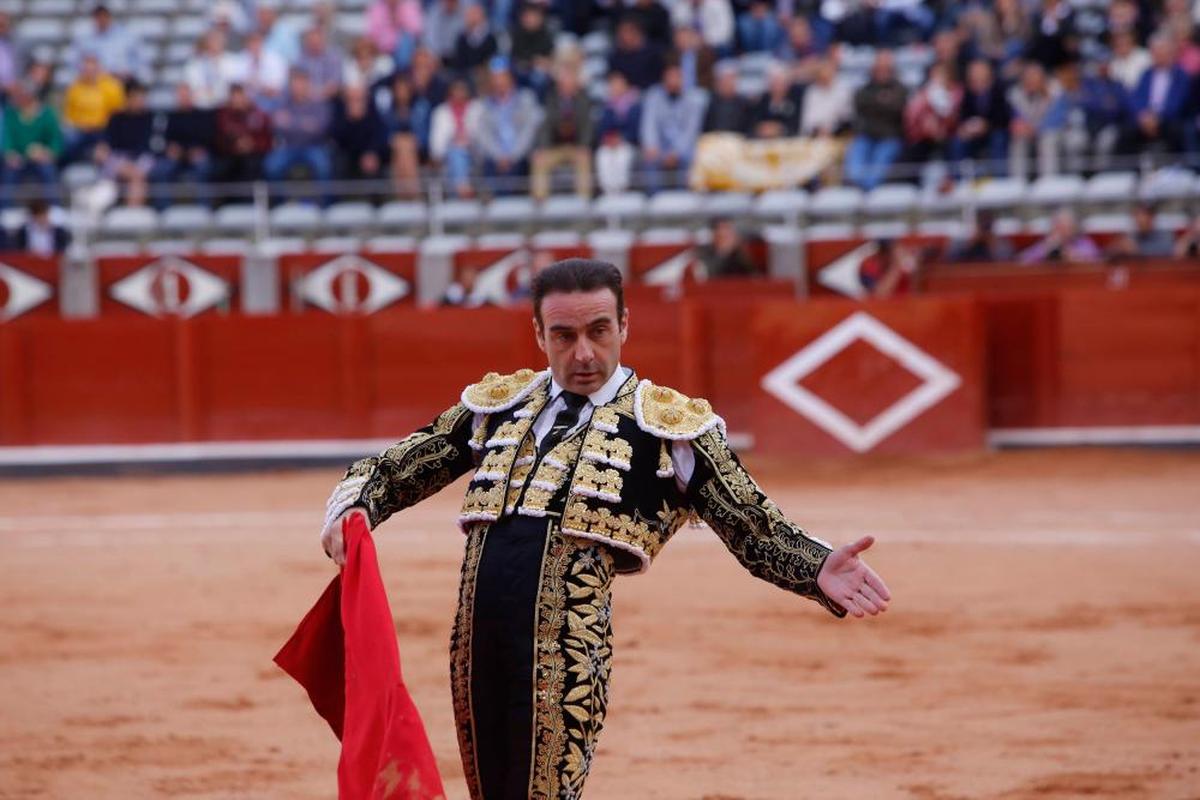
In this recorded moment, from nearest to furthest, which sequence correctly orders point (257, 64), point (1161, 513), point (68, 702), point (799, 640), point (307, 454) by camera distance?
point (68, 702), point (799, 640), point (1161, 513), point (307, 454), point (257, 64)

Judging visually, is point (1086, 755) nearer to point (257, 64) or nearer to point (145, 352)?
point (145, 352)

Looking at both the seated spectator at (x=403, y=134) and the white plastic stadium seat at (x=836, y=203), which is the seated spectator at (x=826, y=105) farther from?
the seated spectator at (x=403, y=134)

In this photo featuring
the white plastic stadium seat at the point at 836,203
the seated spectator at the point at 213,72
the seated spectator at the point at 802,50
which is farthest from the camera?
the seated spectator at the point at 213,72

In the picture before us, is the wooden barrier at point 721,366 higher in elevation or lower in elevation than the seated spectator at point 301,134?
lower

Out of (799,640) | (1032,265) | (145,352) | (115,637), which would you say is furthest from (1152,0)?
(115,637)

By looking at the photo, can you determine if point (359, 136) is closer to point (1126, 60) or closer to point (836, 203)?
point (836, 203)

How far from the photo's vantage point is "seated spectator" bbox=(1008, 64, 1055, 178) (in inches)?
477

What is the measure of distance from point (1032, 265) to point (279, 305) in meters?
5.25

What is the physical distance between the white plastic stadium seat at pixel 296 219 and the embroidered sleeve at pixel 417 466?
1074 cm

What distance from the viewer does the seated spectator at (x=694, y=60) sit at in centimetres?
1325

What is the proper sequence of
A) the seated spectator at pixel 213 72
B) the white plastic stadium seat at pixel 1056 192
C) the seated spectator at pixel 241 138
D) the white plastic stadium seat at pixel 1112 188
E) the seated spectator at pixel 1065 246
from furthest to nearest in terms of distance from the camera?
the seated spectator at pixel 213 72, the seated spectator at pixel 241 138, the white plastic stadium seat at pixel 1056 192, the white plastic stadium seat at pixel 1112 188, the seated spectator at pixel 1065 246

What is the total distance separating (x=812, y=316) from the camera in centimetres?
1147

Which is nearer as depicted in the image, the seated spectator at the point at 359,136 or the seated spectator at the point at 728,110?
the seated spectator at the point at 728,110

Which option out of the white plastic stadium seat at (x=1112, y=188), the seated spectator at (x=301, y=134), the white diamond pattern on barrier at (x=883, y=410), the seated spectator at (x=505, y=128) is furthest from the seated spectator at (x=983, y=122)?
the seated spectator at (x=301, y=134)
